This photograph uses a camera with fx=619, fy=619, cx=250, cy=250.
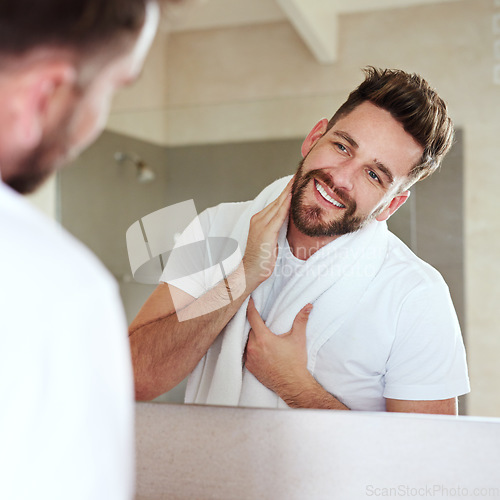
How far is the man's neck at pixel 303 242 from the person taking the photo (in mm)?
1358

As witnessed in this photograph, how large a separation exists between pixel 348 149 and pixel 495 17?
423mm

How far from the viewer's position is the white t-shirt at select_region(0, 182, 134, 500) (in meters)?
0.41

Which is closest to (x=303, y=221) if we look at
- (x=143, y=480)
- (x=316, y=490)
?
(x=316, y=490)

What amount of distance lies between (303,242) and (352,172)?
0.19m

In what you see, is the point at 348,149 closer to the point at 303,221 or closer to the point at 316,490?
the point at 303,221

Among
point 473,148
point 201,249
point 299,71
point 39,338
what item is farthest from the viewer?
point 299,71

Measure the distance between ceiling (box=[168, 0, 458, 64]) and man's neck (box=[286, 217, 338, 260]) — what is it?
0.55 meters

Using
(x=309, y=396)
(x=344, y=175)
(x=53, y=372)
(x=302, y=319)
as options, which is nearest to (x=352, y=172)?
(x=344, y=175)

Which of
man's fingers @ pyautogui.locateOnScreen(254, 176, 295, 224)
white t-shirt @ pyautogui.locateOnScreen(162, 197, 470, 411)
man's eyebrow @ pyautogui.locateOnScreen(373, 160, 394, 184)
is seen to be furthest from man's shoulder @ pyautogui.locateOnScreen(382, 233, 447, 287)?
→ man's fingers @ pyautogui.locateOnScreen(254, 176, 295, 224)

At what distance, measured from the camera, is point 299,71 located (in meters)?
1.69

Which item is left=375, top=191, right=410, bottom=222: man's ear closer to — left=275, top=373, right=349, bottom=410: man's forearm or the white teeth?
the white teeth

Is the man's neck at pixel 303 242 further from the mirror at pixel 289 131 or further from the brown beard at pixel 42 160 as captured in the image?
the brown beard at pixel 42 160

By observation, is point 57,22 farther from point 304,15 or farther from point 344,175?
point 304,15

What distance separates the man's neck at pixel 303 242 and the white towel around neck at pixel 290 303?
0.04 feet
